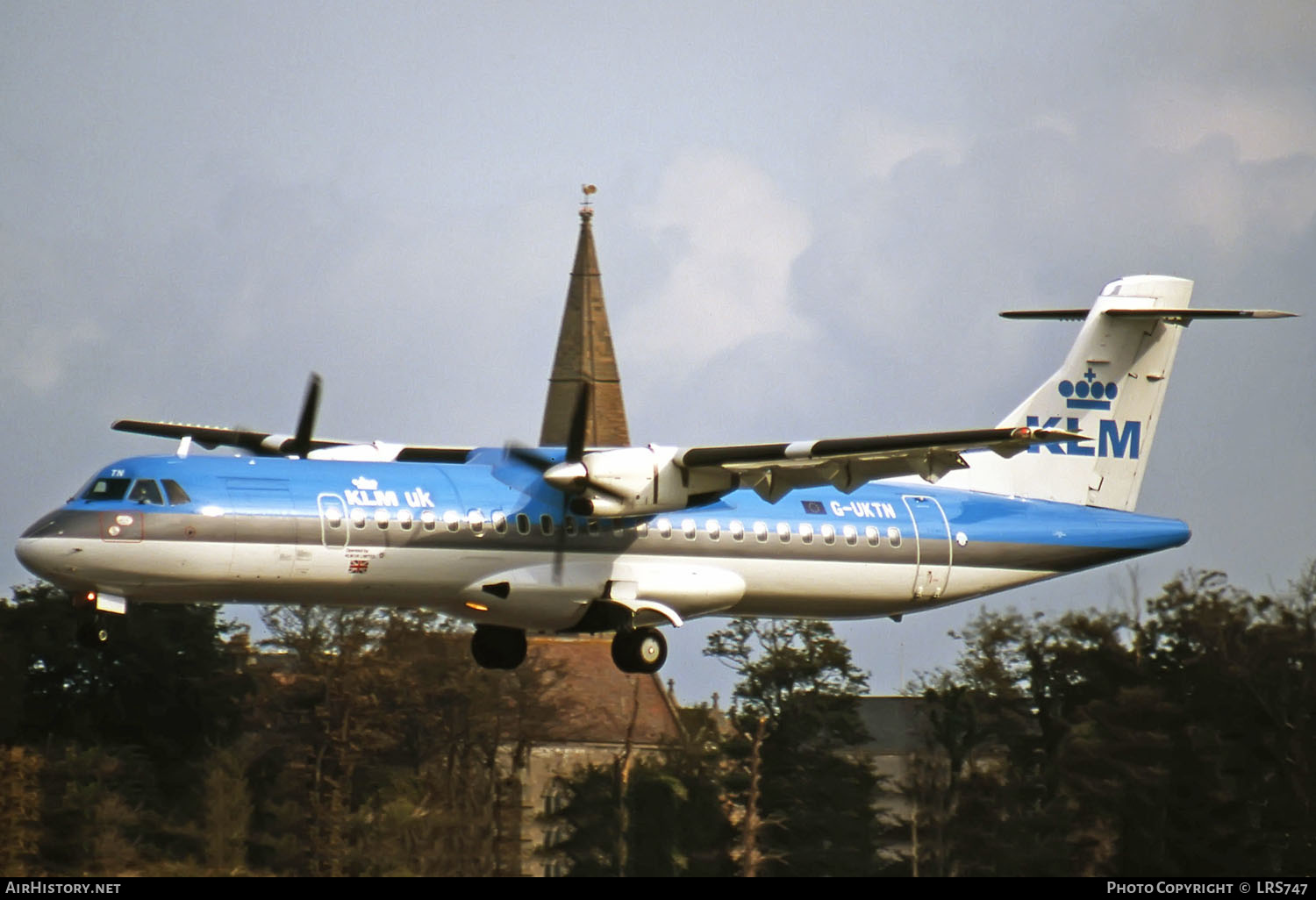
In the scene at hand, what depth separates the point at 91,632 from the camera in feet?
73.9

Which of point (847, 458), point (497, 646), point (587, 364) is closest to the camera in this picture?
point (847, 458)

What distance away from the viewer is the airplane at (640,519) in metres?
22.5

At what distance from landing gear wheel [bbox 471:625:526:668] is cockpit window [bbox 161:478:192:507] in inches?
210

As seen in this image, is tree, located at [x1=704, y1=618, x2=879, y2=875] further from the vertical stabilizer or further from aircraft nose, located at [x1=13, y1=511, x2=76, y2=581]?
aircraft nose, located at [x1=13, y1=511, x2=76, y2=581]

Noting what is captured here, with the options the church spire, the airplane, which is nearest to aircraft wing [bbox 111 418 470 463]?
the airplane

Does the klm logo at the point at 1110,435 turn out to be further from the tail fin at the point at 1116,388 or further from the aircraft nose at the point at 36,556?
the aircraft nose at the point at 36,556

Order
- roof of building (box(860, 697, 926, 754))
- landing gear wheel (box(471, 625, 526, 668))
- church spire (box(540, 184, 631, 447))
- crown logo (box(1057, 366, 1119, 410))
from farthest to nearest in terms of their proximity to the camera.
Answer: church spire (box(540, 184, 631, 447))
crown logo (box(1057, 366, 1119, 410))
roof of building (box(860, 697, 926, 754))
landing gear wheel (box(471, 625, 526, 668))

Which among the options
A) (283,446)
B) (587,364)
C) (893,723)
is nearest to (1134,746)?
(893,723)

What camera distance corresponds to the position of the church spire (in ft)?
222

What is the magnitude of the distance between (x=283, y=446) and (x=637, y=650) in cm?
627

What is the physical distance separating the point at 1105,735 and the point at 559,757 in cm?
822

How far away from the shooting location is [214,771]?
24312 mm

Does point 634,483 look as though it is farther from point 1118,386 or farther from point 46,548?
point 1118,386
